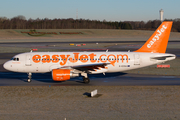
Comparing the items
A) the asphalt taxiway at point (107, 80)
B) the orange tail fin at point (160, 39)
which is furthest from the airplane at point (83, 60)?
the asphalt taxiway at point (107, 80)

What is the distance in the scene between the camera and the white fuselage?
93.9 feet

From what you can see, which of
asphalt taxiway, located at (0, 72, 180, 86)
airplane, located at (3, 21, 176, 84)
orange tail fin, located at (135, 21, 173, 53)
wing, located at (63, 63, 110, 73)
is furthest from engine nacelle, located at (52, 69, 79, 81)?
orange tail fin, located at (135, 21, 173, 53)

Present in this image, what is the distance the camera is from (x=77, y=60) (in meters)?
28.6

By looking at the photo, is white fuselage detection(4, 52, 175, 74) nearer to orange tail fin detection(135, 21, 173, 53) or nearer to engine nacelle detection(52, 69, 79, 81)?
orange tail fin detection(135, 21, 173, 53)

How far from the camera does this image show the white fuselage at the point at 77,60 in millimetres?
28609

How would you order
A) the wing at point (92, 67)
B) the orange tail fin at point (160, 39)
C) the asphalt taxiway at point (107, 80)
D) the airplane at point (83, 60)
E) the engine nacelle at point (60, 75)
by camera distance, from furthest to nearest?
1. the orange tail fin at point (160, 39)
2. the airplane at point (83, 60)
3. the asphalt taxiway at point (107, 80)
4. the wing at point (92, 67)
5. the engine nacelle at point (60, 75)

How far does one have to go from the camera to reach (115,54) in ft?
95.1

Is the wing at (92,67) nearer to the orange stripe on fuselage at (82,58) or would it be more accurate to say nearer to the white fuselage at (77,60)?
the white fuselage at (77,60)
